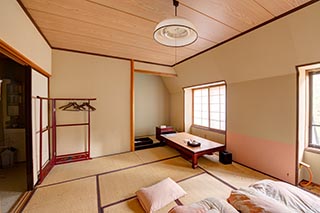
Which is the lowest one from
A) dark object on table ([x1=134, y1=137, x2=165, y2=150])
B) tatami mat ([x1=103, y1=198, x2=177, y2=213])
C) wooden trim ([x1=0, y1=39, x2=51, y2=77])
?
tatami mat ([x1=103, y1=198, x2=177, y2=213])

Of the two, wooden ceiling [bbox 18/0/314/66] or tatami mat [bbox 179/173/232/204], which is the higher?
wooden ceiling [bbox 18/0/314/66]

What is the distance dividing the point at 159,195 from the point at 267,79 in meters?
2.57

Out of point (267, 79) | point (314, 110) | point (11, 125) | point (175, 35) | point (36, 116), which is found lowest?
point (11, 125)

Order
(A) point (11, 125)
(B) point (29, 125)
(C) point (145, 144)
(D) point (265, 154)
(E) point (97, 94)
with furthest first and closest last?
(C) point (145, 144)
(E) point (97, 94)
(A) point (11, 125)
(D) point (265, 154)
(B) point (29, 125)

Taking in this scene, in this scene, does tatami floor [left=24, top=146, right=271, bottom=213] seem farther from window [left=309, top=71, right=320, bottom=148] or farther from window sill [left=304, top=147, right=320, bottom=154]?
window [left=309, top=71, right=320, bottom=148]

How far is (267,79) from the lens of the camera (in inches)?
102

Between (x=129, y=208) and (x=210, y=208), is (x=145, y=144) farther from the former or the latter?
(x=210, y=208)

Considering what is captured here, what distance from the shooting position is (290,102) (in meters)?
2.33

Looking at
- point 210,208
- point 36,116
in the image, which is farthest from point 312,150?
point 36,116

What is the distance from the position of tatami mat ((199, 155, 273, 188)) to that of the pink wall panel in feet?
0.50

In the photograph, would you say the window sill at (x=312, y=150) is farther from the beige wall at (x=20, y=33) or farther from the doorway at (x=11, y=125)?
the doorway at (x=11, y=125)

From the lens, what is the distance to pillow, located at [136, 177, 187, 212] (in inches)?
70.0

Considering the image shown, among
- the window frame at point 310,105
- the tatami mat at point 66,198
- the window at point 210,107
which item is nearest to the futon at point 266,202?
the tatami mat at point 66,198

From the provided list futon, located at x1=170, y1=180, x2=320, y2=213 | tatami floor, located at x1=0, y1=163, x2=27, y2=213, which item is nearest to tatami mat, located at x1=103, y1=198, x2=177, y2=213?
futon, located at x1=170, y1=180, x2=320, y2=213
